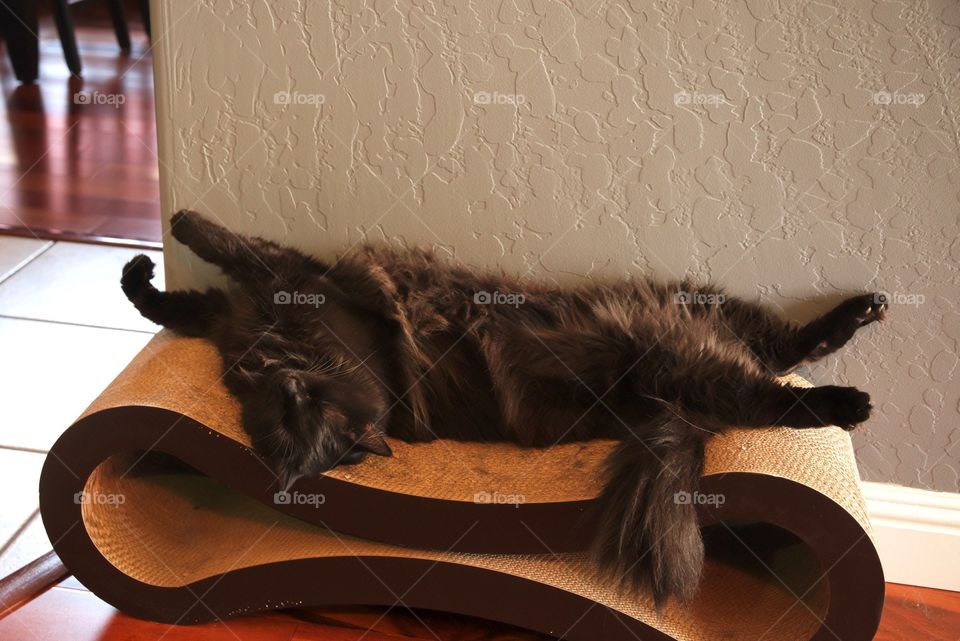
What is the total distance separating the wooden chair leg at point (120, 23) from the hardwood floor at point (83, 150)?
0.08m

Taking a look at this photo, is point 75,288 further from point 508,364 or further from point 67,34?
point 67,34

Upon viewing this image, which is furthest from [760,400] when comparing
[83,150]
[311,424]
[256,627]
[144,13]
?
[144,13]

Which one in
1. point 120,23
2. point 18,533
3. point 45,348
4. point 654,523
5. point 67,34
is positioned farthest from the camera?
point 120,23

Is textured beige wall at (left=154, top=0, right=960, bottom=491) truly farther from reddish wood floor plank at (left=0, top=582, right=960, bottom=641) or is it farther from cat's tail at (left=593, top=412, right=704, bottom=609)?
reddish wood floor plank at (left=0, top=582, right=960, bottom=641)

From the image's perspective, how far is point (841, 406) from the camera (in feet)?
4.87

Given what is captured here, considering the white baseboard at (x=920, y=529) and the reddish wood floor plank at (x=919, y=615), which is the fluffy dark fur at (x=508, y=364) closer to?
the white baseboard at (x=920, y=529)

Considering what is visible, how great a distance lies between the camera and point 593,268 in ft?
5.84

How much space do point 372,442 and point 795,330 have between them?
0.87 meters

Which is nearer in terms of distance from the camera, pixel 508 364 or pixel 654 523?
pixel 654 523

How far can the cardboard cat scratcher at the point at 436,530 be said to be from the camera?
1397mm

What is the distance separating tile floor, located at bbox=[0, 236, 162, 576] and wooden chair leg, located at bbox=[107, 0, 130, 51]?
233 centimetres

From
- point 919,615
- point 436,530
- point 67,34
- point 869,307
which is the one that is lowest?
point 919,615

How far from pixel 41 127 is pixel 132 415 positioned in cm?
299

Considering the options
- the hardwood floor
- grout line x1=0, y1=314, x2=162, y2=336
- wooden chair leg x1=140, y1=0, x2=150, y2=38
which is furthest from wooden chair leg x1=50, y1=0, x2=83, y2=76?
grout line x1=0, y1=314, x2=162, y2=336
